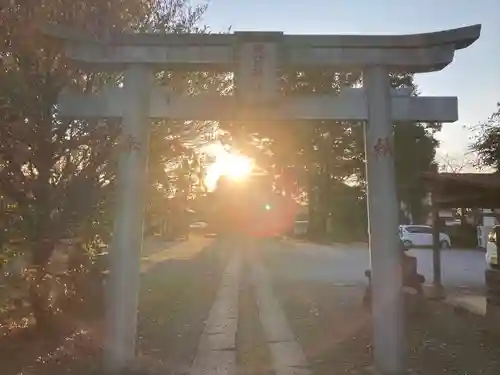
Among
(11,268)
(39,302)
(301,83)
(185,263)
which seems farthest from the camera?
(185,263)

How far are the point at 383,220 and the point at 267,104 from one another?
1901 millimetres

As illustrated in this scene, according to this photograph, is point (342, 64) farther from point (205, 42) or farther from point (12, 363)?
point (12, 363)

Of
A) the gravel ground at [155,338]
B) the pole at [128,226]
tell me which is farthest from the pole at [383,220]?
the pole at [128,226]

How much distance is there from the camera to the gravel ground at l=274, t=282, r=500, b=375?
26.2 ft

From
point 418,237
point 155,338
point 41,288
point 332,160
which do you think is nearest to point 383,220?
point 155,338

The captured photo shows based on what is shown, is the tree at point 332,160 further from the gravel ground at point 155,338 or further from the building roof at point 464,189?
the building roof at point 464,189

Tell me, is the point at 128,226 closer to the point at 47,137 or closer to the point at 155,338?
the point at 47,137

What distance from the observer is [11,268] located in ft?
26.0

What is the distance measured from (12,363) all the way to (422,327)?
6.63 metres

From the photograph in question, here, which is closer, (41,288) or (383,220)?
(383,220)

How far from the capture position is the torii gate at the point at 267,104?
24.0ft

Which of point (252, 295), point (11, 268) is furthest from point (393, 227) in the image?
point (252, 295)

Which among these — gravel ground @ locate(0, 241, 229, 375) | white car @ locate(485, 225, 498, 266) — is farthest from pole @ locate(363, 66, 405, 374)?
white car @ locate(485, 225, 498, 266)

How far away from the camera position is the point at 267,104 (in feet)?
24.1
